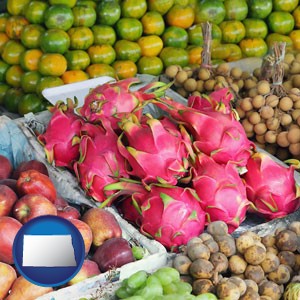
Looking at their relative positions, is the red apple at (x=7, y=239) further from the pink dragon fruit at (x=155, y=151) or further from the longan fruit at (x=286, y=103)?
the longan fruit at (x=286, y=103)

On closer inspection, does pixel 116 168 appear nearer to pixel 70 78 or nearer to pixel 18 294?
pixel 18 294

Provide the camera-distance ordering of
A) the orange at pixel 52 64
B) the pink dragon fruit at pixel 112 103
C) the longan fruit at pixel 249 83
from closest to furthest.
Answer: the pink dragon fruit at pixel 112 103 < the longan fruit at pixel 249 83 < the orange at pixel 52 64

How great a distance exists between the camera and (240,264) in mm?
1644

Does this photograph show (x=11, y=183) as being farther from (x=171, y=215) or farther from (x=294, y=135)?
(x=294, y=135)

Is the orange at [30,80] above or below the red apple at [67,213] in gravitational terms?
below

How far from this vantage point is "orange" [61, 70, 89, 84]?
312 cm

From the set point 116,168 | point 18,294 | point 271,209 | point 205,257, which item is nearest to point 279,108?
point 271,209

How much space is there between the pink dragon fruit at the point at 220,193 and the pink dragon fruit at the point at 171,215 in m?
0.04

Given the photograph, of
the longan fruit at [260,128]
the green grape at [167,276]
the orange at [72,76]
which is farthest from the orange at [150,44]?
the green grape at [167,276]

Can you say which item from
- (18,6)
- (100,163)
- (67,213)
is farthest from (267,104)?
(18,6)

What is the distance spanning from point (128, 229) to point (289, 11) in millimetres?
2244

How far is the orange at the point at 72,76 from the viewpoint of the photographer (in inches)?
123

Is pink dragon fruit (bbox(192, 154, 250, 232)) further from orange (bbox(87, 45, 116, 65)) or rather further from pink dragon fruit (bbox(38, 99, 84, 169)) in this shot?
orange (bbox(87, 45, 116, 65))

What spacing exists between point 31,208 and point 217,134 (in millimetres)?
675
